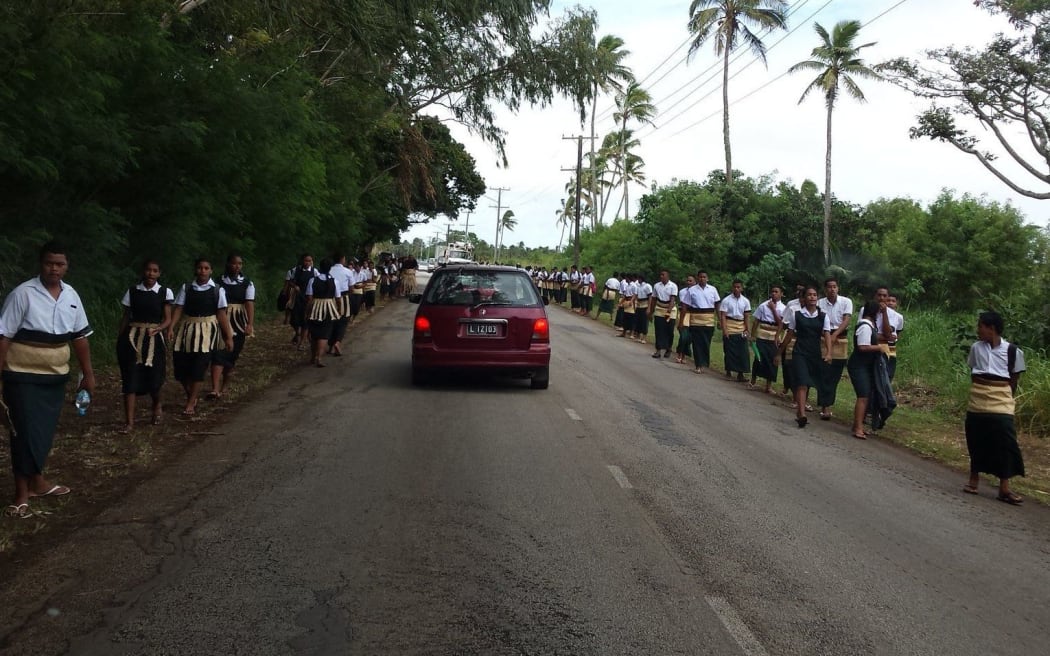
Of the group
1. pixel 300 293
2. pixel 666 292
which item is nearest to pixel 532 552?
pixel 300 293

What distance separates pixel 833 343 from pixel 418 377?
18.6 feet

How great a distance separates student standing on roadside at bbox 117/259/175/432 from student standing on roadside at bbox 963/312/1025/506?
7711 mm

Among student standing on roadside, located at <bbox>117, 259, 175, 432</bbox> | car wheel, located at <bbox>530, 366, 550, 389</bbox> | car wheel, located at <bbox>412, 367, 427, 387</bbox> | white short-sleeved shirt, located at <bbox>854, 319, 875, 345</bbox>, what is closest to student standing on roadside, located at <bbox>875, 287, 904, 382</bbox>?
white short-sleeved shirt, located at <bbox>854, 319, 875, 345</bbox>

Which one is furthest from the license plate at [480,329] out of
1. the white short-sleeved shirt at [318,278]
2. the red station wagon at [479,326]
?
the white short-sleeved shirt at [318,278]

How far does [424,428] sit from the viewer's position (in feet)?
32.4

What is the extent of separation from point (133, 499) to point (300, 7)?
6552 mm

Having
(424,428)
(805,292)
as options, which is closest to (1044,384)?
(805,292)

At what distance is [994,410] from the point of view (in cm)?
866

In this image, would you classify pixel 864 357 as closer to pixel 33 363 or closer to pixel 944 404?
pixel 944 404

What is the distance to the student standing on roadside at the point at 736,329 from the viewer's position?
17297 mm

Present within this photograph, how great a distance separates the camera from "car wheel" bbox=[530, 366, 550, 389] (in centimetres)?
1314

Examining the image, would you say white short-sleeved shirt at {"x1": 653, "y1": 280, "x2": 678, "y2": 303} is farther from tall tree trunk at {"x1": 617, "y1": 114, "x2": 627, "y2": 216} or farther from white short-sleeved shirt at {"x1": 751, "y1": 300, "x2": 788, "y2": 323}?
tall tree trunk at {"x1": 617, "y1": 114, "x2": 627, "y2": 216}

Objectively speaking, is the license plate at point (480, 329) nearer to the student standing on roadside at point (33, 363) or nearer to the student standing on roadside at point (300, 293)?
the student standing on roadside at point (300, 293)

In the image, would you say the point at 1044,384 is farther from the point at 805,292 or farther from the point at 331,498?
the point at 331,498
